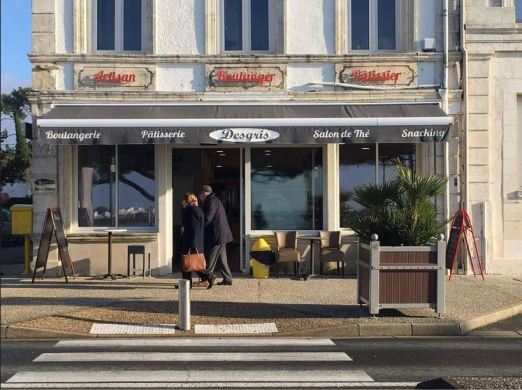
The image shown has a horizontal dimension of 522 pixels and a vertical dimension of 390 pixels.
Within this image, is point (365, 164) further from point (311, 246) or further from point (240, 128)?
point (240, 128)

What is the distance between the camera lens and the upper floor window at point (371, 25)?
569 inches

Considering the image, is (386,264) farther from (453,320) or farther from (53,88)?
(53,88)

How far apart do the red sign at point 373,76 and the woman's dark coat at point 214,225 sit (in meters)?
4.19

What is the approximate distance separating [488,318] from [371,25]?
281 inches

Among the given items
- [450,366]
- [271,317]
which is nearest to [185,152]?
[271,317]

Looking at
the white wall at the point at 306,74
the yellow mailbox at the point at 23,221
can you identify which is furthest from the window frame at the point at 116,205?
the white wall at the point at 306,74

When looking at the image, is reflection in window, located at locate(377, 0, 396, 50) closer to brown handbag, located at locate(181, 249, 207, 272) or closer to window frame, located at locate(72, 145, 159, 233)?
window frame, located at locate(72, 145, 159, 233)

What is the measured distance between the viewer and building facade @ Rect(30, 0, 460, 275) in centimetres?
1396

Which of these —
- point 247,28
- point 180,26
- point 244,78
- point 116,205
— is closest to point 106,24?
point 180,26

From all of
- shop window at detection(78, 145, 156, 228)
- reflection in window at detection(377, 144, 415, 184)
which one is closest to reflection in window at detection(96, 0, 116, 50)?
shop window at detection(78, 145, 156, 228)

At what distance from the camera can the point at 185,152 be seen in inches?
595

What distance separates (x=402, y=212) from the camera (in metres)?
9.92

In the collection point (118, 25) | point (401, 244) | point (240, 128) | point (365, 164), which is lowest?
point (401, 244)

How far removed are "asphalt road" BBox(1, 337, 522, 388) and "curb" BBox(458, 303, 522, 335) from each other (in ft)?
1.67
